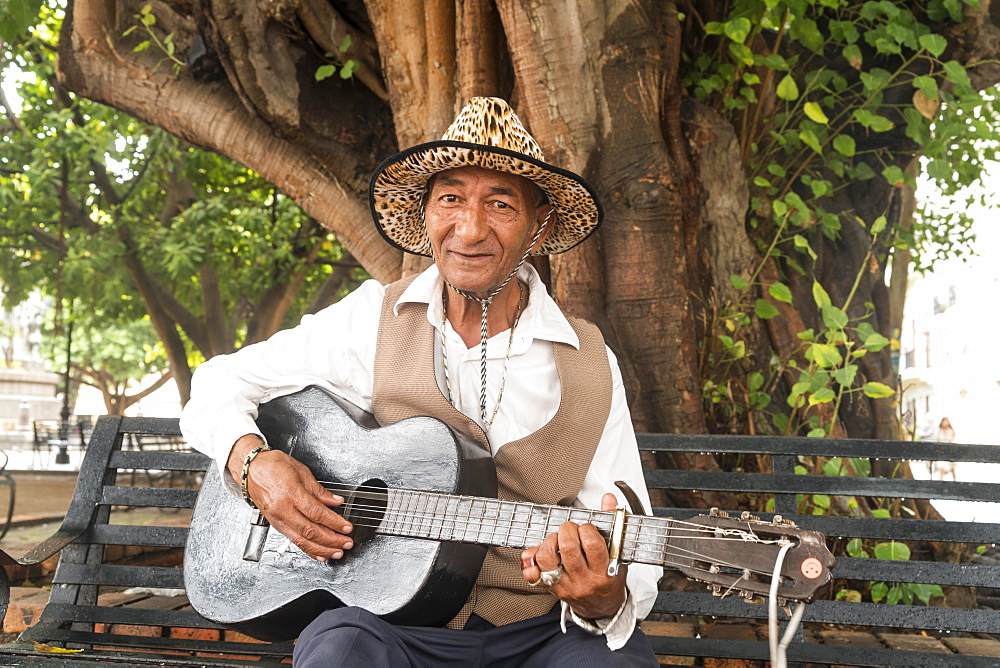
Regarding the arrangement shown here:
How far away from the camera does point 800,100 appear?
4.56 m

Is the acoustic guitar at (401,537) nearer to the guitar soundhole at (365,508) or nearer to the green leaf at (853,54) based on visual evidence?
the guitar soundhole at (365,508)

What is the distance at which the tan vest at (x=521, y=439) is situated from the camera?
87.4 inches

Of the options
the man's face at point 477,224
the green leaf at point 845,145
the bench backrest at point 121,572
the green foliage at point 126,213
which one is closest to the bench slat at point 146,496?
the bench backrest at point 121,572

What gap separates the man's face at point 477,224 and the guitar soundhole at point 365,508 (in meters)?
0.58

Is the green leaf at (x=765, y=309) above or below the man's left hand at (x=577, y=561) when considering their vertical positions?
above

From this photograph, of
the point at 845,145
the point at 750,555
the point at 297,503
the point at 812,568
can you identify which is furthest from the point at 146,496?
the point at 845,145

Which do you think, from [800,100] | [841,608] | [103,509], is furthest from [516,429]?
[800,100]

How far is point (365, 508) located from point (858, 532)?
63.8 inches

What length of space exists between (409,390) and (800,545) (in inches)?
43.7

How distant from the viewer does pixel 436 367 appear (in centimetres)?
247

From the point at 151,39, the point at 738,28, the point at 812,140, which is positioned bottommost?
the point at 812,140

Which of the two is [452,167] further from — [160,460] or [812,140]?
[812,140]

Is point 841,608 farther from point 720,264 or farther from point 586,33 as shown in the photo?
point 586,33

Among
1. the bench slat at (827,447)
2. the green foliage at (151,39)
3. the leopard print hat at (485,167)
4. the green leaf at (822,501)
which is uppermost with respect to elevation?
the green foliage at (151,39)
